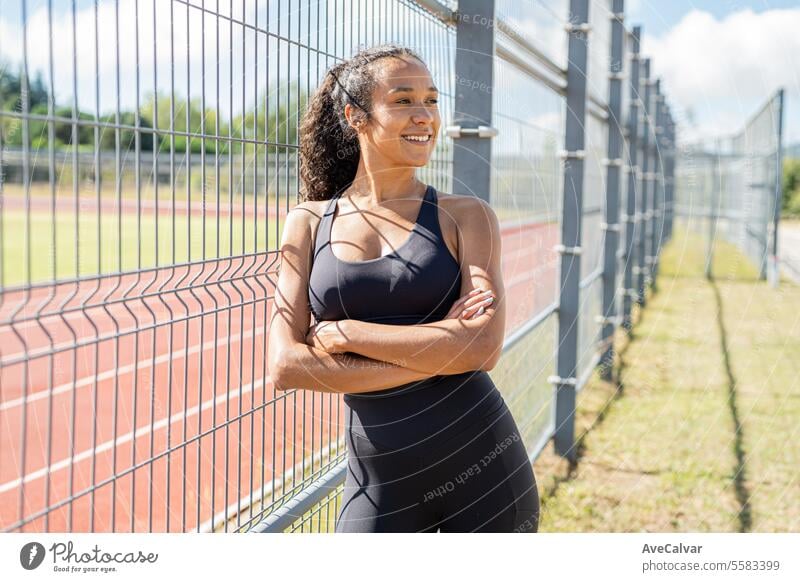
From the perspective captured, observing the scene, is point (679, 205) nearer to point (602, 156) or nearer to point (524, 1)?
point (602, 156)

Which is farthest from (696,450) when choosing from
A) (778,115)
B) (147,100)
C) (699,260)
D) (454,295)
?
(699,260)

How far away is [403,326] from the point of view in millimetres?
1849

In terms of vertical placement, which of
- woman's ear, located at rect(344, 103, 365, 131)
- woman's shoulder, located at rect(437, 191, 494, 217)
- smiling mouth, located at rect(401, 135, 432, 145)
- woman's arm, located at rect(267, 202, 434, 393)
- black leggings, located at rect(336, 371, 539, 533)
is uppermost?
woman's ear, located at rect(344, 103, 365, 131)

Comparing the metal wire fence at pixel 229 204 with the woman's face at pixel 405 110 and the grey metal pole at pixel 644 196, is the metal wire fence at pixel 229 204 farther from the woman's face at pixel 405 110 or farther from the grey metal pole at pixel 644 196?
the grey metal pole at pixel 644 196

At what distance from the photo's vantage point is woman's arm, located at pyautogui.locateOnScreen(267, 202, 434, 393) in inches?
73.4

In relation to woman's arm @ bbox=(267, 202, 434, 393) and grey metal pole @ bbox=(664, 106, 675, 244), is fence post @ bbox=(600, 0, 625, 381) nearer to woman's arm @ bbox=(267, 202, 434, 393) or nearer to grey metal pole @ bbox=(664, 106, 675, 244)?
woman's arm @ bbox=(267, 202, 434, 393)

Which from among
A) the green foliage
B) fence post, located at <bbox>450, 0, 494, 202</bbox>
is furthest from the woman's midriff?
fence post, located at <bbox>450, 0, 494, 202</bbox>

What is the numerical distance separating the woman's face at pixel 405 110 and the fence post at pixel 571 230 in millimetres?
2691

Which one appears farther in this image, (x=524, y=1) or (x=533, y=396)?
(x=533, y=396)

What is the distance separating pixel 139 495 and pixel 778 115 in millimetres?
7800

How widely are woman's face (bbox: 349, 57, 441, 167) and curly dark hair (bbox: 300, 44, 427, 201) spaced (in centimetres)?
6

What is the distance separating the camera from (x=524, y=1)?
12.7 ft

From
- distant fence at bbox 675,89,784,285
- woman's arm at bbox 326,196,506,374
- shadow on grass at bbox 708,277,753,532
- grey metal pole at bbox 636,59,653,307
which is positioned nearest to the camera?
woman's arm at bbox 326,196,506,374
